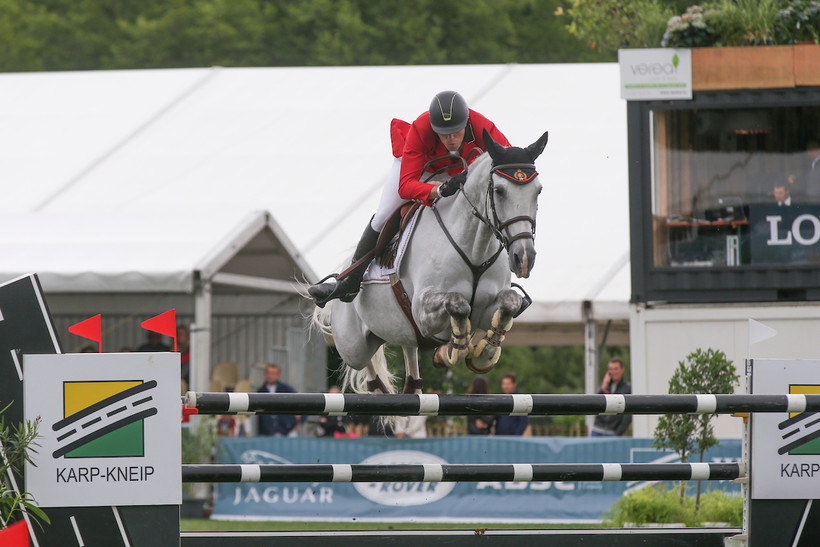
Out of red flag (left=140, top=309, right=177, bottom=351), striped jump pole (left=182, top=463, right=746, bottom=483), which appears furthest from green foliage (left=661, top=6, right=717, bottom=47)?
red flag (left=140, top=309, right=177, bottom=351)

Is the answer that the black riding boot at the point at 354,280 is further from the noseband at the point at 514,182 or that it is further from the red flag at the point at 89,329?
the red flag at the point at 89,329

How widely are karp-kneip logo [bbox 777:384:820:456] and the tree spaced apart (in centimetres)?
269

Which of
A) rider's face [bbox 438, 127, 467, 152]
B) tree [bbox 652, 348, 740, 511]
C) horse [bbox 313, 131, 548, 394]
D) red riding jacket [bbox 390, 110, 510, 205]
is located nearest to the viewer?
horse [bbox 313, 131, 548, 394]

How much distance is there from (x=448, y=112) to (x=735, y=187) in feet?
16.8

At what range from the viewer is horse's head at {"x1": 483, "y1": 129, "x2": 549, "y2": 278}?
430 cm

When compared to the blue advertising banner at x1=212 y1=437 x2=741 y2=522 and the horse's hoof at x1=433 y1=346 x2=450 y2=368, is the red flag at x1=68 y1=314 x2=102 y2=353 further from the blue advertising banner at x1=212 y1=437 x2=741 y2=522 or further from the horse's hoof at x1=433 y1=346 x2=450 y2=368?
the blue advertising banner at x1=212 y1=437 x2=741 y2=522

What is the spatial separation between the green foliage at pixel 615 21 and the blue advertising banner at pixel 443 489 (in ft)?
11.5

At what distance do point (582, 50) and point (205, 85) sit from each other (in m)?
16.1

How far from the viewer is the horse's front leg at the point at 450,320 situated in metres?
4.71

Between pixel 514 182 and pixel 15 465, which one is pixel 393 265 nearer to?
pixel 514 182

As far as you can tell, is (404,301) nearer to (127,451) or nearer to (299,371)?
(127,451)

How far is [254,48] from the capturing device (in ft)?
99.7

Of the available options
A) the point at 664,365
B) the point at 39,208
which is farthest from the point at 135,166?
the point at 664,365

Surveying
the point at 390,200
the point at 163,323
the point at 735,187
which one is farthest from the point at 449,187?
the point at 735,187
